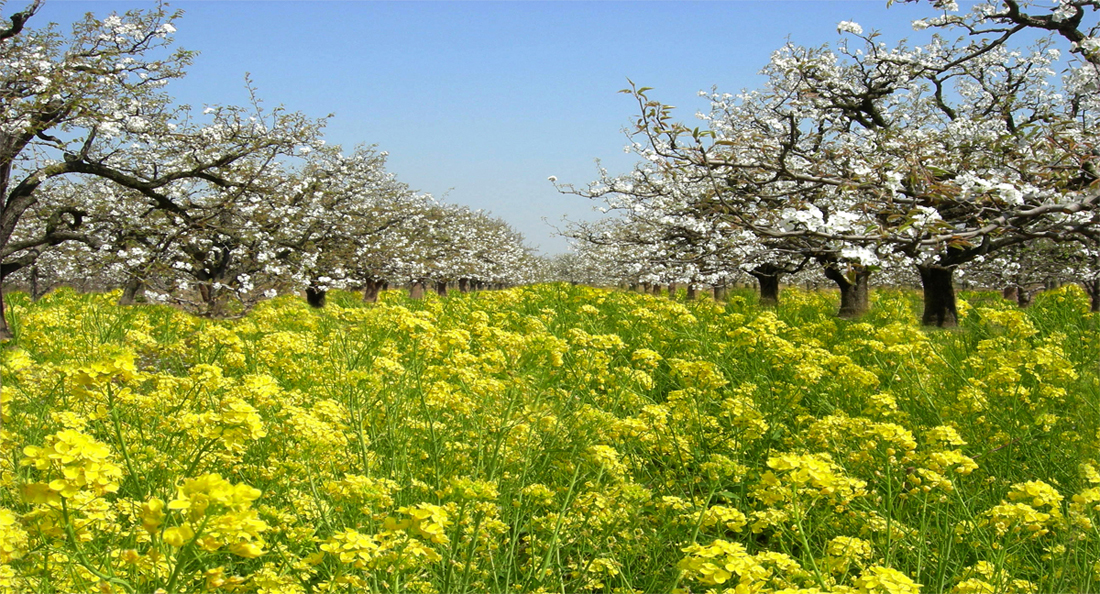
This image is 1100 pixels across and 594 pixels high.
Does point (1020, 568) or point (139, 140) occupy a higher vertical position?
point (139, 140)

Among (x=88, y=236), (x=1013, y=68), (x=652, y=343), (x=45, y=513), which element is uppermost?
(x=1013, y=68)

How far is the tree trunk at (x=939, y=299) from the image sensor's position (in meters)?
11.0

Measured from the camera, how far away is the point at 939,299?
11.1 meters

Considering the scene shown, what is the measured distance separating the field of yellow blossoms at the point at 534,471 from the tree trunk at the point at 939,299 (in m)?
5.14

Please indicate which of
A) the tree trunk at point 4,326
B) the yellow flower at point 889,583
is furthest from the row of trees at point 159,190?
the yellow flower at point 889,583

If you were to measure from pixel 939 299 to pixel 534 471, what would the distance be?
9.75m

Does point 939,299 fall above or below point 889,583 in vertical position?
above

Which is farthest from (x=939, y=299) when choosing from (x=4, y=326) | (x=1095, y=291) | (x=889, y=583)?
(x=4, y=326)

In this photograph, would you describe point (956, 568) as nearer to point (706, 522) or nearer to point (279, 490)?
point (706, 522)

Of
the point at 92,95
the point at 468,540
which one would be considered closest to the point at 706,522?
the point at 468,540

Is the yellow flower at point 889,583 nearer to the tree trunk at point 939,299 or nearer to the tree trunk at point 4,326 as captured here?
the tree trunk at point 939,299

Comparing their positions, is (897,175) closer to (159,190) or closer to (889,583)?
(889,583)

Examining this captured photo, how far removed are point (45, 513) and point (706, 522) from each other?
2456 mm

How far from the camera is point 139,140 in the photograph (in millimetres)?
11367
